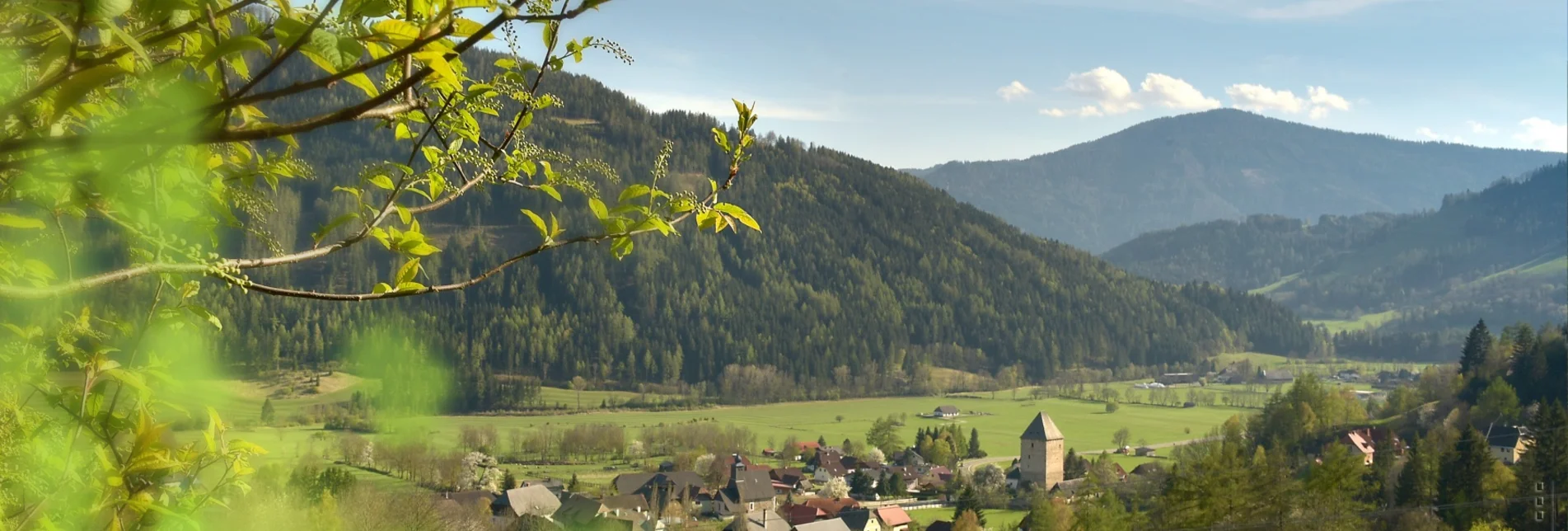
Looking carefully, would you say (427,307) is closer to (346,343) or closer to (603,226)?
(346,343)

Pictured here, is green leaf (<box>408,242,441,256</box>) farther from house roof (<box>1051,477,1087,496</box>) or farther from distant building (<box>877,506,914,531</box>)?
house roof (<box>1051,477,1087,496</box>)

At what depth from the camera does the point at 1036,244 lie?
10544 cm

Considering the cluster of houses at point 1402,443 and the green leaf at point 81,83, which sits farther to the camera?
the cluster of houses at point 1402,443

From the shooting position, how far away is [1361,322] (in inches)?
5413

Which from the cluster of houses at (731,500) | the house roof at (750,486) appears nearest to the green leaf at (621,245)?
the cluster of houses at (731,500)

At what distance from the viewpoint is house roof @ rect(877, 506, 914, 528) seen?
101ft

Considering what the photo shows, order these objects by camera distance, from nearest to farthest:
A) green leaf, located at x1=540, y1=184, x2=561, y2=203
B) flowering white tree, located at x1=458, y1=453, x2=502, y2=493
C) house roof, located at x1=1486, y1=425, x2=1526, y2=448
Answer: green leaf, located at x1=540, y1=184, x2=561, y2=203 < house roof, located at x1=1486, y1=425, x2=1526, y2=448 < flowering white tree, located at x1=458, y1=453, x2=502, y2=493

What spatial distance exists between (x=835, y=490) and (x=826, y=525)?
1026 centimetres

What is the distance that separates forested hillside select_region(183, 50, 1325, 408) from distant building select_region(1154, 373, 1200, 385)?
14.7ft

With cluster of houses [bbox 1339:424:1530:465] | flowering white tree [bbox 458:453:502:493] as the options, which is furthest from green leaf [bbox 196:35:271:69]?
flowering white tree [bbox 458:453:502:493]

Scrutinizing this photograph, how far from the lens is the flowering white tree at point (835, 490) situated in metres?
39.7

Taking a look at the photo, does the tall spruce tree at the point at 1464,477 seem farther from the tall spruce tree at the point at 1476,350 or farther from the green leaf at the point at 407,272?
the green leaf at the point at 407,272

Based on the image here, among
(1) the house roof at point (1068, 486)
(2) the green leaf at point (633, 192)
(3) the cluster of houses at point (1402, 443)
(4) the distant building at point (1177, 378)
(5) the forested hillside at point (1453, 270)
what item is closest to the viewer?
(2) the green leaf at point (633, 192)

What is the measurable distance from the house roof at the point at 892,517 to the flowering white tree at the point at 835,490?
22.4 ft
